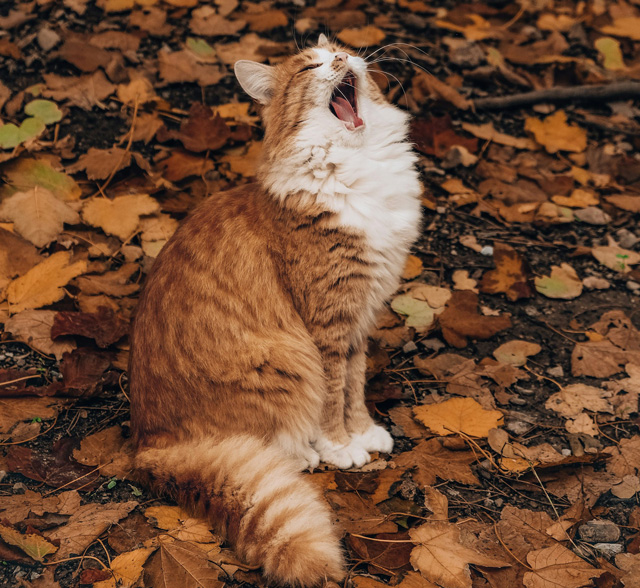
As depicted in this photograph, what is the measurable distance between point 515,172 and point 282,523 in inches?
113

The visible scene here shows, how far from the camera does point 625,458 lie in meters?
2.68

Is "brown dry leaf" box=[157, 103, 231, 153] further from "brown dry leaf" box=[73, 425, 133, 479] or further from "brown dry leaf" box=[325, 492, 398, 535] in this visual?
"brown dry leaf" box=[325, 492, 398, 535]

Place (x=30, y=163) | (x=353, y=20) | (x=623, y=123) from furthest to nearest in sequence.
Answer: (x=353, y=20), (x=623, y=123), (x=30, y=163)

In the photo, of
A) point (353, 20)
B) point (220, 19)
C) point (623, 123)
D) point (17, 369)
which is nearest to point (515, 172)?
point (623, 123)

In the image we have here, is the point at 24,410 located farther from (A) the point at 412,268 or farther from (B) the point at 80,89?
(B) the point at 80,89

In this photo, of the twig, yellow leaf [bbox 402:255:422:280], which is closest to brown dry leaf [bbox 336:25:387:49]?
the twig

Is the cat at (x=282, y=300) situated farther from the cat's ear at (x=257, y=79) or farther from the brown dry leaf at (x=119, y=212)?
the brown dry leaf at (x=119, y=212)

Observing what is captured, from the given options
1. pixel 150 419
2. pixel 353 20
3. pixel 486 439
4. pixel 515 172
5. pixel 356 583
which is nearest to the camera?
pixel 356 583

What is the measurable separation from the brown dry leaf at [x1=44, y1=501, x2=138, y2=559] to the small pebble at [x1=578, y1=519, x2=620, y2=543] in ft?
5.31

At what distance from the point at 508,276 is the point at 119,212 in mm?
2115

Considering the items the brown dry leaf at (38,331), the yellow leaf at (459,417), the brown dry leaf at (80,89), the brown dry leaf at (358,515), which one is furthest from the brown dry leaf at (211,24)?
the brown dry leaf at (358,515)

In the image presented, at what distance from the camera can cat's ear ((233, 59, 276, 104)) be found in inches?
114

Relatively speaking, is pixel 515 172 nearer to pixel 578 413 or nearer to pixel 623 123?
pixel 623 123

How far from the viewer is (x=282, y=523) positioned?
2186 mm
